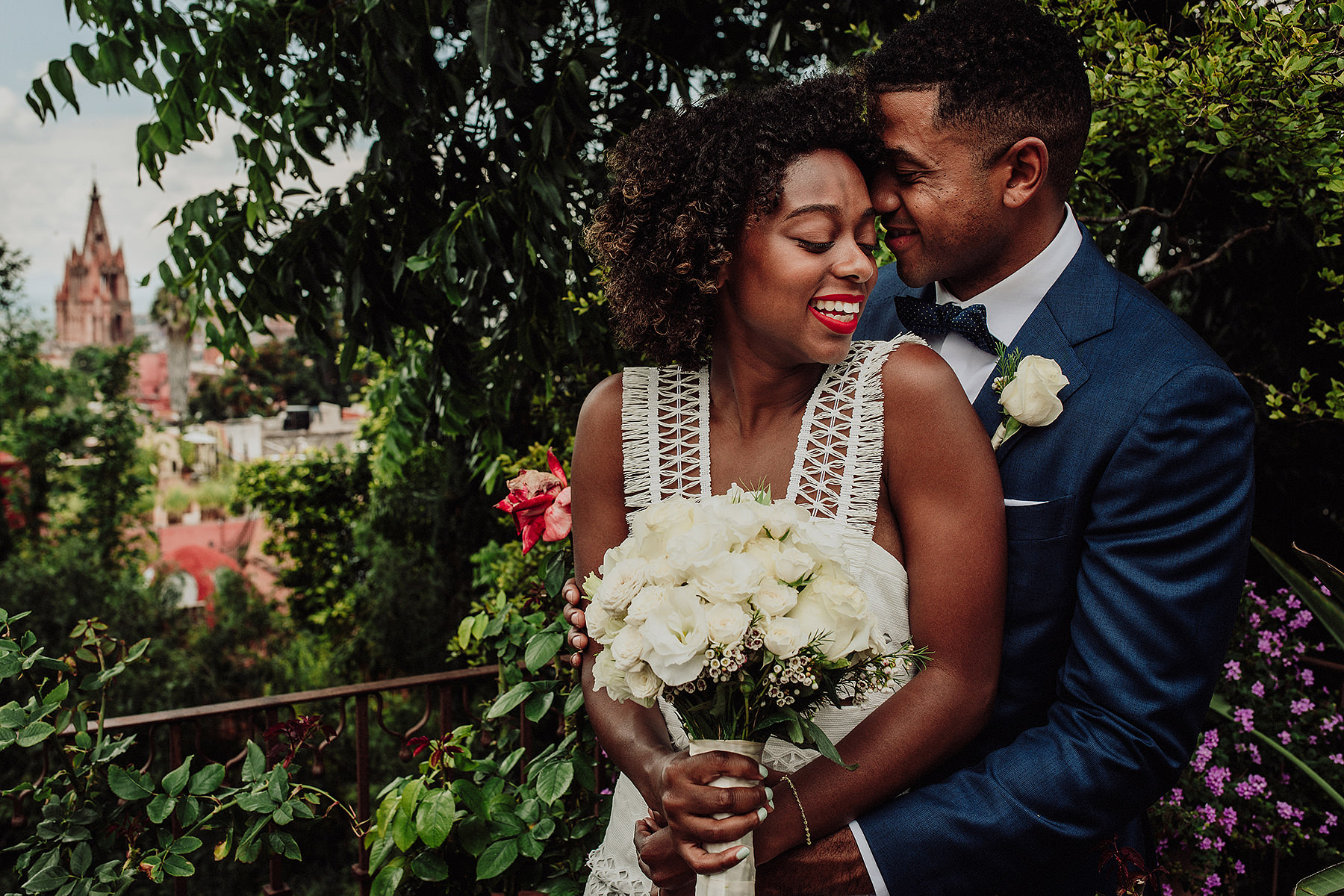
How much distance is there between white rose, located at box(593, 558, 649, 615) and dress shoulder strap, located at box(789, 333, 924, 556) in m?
0.40

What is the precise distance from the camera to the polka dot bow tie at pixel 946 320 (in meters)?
1.62

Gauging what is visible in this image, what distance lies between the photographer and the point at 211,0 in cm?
304

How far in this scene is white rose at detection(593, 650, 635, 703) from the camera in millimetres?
1283

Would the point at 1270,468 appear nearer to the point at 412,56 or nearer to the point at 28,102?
the point at 412,56

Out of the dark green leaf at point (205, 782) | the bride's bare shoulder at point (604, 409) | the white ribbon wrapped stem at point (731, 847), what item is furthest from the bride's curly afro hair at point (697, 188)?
the dark green leaf at point (205, 782)

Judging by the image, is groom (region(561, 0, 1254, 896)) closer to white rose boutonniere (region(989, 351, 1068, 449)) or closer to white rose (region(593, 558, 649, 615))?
white rose boutonniere (region(989, 351, 1068, 449))

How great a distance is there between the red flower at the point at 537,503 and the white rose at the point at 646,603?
1011 millimetres

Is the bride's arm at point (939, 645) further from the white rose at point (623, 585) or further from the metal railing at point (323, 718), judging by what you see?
the metal railing at point (323, 718)

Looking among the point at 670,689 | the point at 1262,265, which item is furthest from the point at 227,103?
Answer: the point at 1262,265

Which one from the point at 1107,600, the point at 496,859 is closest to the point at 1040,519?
the point at 1107,600

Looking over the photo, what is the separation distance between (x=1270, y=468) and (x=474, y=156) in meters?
3.85

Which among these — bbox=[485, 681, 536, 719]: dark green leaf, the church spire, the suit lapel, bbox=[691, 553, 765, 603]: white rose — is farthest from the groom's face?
the church spire

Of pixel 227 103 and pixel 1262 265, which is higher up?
pixel 227 103

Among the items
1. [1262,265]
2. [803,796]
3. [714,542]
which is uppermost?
[1262,265]
